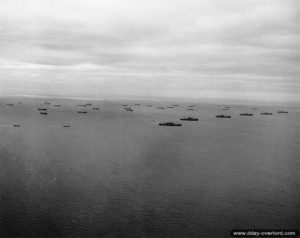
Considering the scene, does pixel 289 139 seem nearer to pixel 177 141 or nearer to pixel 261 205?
pixel 177 141

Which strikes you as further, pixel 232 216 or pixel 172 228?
pixel 232 216

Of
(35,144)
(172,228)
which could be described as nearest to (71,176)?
(172,228)

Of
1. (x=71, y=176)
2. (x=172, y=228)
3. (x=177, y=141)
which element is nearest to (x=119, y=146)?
(x=177, y=141)

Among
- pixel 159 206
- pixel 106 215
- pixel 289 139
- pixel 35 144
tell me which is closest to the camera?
pixel 106 215

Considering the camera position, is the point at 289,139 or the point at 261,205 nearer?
the point at 261,205

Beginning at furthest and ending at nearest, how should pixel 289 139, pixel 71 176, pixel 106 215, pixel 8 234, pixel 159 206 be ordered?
pixel 289 139
pixel 71 176
pixel 159 206
pixel 106 215
pixel 8 234

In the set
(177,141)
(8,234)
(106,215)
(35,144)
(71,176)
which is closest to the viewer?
(8,234)

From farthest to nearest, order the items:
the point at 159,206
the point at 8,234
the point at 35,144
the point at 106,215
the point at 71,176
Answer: the point at 35,144
the point at 71,176
the point at 159,206
the point at 106,215
the point at 8,234

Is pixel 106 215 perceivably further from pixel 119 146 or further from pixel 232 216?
pixel 119 146

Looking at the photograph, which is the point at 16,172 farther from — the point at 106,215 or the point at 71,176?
the point at 106,215
